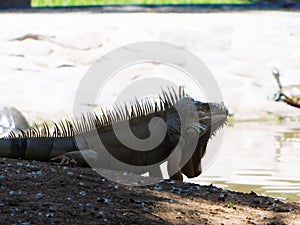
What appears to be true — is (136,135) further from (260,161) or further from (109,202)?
(260,161)

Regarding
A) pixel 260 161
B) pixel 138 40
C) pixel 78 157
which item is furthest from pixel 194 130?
pixel 138 40

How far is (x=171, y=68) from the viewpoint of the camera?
14.1 meters

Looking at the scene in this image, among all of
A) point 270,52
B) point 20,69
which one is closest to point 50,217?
point 20,69

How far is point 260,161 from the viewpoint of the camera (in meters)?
9.99

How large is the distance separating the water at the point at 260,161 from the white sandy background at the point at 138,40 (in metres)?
1.17

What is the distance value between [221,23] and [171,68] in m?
1.99

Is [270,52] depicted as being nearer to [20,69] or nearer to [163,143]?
[20,69]

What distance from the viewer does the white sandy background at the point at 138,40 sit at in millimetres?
A: 13281

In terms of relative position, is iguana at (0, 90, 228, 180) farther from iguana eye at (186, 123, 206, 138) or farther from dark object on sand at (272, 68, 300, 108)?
dark object on sand at (272, 68, 300, 108)

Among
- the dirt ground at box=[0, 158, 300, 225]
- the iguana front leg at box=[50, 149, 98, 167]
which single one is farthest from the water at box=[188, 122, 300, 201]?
the iguana front leg at box=[50, 149, 98, 167]

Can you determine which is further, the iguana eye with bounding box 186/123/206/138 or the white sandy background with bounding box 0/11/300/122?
the white sandy background with bounding box 0/11/300/122

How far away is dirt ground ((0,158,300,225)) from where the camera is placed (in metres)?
5.57

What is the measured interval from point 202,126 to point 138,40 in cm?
765

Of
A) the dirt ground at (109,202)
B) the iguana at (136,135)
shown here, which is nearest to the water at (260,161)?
the iguana at (136,135)
